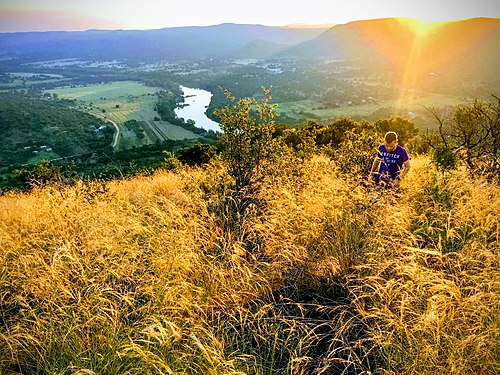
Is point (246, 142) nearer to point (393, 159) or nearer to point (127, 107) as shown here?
point (393, 159)

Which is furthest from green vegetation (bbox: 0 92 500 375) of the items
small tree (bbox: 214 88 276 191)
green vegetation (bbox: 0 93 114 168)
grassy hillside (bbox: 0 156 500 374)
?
green vegetation (bbox: 0 93 114 168)

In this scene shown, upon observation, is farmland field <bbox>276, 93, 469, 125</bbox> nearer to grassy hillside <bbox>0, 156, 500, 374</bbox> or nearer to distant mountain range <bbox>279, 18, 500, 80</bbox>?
distant mountain range <bbox>279, 18, 500, 80</bbox>

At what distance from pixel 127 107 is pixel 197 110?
20809mm

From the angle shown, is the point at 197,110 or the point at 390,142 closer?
the point at 390,142

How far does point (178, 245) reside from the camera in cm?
285

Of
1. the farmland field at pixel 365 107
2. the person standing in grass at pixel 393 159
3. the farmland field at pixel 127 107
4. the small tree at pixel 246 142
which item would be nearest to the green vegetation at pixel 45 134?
the farmland field at pixel 127 107

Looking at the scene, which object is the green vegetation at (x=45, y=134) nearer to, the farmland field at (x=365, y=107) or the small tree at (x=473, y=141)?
the farmland field at (x=365, y=107)

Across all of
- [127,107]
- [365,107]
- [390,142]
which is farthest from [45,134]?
[390,142]

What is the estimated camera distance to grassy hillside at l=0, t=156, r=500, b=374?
1.76m

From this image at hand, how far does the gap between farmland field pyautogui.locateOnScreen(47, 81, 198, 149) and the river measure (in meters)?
5.87

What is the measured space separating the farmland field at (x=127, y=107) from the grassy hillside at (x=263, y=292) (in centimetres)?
4751

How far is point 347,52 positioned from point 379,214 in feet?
575

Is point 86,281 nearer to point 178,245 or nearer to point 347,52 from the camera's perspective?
point 178,245

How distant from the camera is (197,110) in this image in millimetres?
75250
